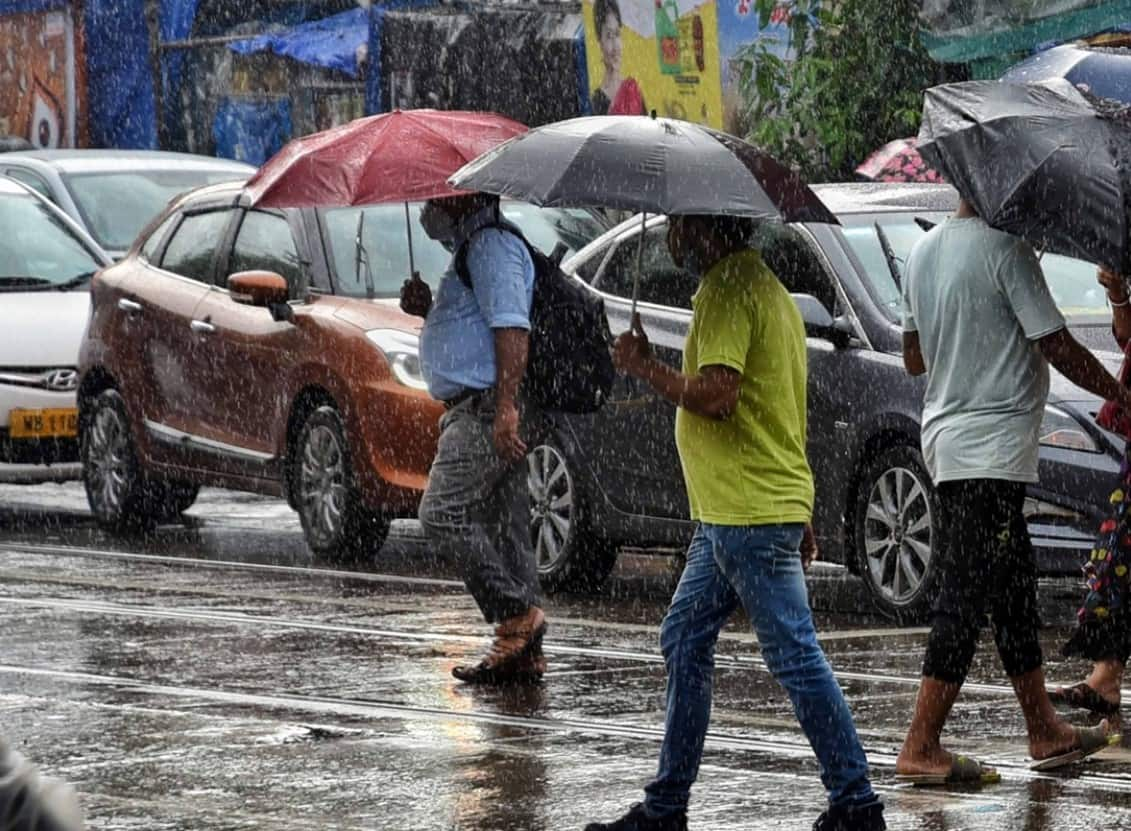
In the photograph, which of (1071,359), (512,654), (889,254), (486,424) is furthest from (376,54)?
(1071,359)

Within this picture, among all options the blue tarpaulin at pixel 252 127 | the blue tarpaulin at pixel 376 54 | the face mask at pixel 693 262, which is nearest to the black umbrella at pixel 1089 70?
the face mask at pixel 693 262

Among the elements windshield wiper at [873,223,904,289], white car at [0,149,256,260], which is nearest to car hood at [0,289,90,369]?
→ white car at [0,149,256,260]

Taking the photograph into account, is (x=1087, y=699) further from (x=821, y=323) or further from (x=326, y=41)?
(x=326, y=41)

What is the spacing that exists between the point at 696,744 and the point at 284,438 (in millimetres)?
6910

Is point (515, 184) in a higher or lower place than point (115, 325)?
higher

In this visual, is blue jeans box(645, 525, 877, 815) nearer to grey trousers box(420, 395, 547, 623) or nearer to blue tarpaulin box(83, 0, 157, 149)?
grey trousers box(420, 395, 547, 623)

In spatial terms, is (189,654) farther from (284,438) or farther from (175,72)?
(175,72)

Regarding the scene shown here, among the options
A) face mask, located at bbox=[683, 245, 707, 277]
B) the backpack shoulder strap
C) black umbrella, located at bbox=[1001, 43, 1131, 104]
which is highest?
black umbrella, located at bbox=[1001, 43, 1131, 104]

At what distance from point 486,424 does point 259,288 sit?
12.6 feet

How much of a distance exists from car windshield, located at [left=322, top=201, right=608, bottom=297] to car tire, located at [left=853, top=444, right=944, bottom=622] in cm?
279

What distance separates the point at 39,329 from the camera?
15.0 metres

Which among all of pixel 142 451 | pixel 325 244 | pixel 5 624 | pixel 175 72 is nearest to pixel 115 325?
pixel 142 451

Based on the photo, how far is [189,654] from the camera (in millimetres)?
9625

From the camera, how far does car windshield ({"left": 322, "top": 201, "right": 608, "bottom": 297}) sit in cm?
1299
